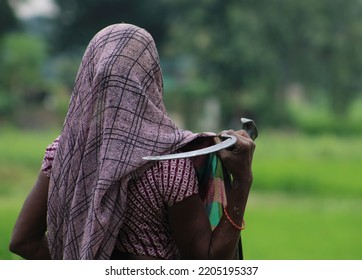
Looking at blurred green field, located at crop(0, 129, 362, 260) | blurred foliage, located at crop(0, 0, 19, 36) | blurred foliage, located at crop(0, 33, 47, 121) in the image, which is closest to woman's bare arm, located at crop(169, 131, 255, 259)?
blurred green field, located at crop(0, 129, 362, 260)

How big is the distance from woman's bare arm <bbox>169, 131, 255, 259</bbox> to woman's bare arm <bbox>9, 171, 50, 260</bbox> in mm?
311

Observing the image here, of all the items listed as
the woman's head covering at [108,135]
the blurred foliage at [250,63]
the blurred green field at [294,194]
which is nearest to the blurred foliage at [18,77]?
the blurred foliage at [250,63]

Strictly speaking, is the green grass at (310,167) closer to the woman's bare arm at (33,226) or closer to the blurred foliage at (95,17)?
the blurred foliage at (95,17)

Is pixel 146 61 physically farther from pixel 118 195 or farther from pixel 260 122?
pixel 260 122

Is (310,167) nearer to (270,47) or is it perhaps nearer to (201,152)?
(270,47)

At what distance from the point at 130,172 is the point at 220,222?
204 millimetres

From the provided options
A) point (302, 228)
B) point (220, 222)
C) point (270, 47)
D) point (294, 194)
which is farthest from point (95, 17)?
point (220, 222)

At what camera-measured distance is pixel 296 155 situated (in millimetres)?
15305

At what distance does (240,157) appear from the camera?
1.55 m

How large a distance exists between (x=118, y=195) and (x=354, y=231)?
7.70 metres

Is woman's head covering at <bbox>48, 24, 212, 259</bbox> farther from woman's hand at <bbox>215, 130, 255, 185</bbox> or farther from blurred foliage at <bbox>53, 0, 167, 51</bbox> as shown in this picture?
blurred foliage at <bbox>53, 0, 167, 51</bbox>

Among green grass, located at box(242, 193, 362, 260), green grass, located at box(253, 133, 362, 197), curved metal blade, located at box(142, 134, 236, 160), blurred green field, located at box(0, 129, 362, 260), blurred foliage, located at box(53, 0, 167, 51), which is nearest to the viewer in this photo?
curved metal blade, located at box(142, 134, 236, 160)

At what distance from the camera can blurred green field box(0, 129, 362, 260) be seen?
26.5 feet
